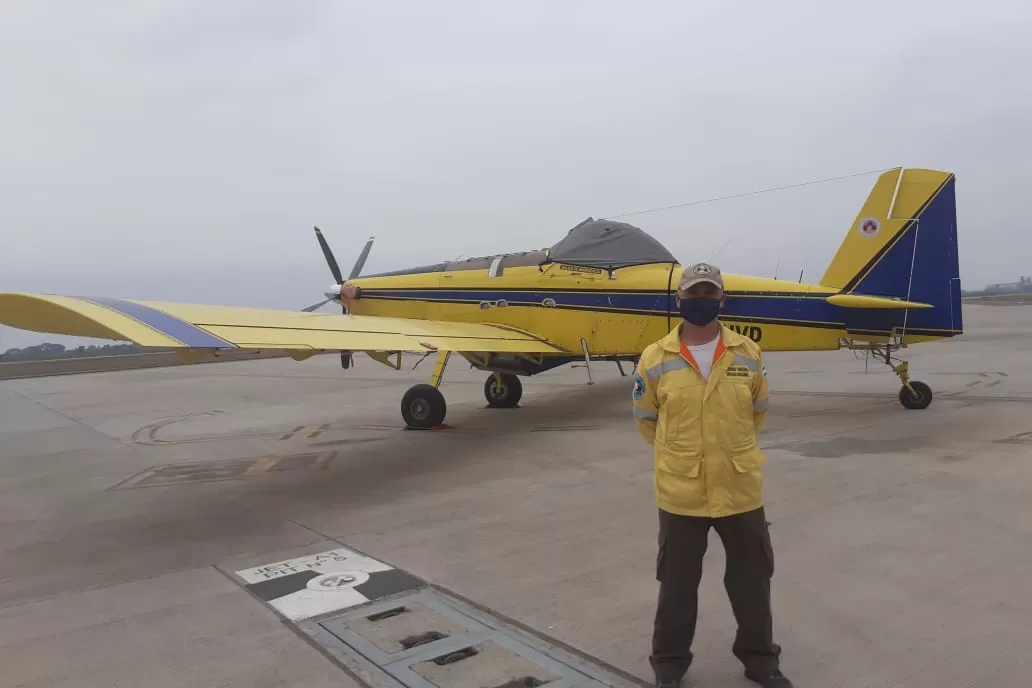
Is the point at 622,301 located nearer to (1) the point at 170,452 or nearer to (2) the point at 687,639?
(1) the point at 170,452

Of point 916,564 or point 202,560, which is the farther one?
point 202,560

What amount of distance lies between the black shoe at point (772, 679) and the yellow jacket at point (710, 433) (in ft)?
2.26

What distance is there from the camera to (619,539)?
507 centimetres

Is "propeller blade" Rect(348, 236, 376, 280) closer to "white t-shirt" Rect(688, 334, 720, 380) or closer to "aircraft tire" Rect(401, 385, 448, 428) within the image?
"aircraft tire" Rect(401, 385, 448, 428)

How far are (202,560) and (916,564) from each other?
185 inches

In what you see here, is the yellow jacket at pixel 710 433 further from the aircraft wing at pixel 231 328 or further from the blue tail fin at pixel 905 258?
the blue tail fin at pixel 905 258

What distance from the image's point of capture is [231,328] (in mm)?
6887

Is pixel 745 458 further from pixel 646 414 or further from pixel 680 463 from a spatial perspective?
pixel 646 414

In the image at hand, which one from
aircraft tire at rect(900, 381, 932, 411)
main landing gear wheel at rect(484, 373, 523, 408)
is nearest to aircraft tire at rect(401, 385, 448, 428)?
main landing gear wheel at rect(484, 373, 523, 408)

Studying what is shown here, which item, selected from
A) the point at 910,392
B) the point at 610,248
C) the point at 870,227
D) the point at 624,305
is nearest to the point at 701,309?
the point at 624,305

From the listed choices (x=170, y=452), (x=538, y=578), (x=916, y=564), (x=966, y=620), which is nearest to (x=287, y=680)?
(x=538, y=578)

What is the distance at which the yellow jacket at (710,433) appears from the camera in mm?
2982

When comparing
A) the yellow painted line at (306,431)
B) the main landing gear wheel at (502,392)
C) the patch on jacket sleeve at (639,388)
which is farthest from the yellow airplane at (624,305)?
the patch on jacket sleeve at (639,388)

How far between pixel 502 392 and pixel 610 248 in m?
3.29
